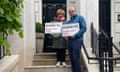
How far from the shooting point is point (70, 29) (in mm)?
9625

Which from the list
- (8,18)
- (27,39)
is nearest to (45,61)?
(27,39)

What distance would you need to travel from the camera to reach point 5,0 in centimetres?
443

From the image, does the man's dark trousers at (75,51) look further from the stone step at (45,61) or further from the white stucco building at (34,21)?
the stone step at (45,61)

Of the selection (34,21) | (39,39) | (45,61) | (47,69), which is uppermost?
(34,21)

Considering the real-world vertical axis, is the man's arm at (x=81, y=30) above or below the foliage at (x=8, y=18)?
below

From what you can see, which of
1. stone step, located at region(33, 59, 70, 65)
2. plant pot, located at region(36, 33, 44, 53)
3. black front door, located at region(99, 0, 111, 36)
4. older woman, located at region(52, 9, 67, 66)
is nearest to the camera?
older woman, located at region(52, 9, 67, 66)

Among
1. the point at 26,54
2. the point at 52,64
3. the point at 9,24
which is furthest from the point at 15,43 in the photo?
the point at 9,24

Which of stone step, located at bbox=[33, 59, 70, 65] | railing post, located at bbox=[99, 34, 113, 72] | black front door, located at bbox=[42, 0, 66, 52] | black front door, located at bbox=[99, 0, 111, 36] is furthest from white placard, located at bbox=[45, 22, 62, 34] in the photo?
black front door, located at bbox=[99, 0, 111, 36]

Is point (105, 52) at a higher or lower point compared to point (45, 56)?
higher

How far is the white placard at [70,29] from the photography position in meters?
9.52

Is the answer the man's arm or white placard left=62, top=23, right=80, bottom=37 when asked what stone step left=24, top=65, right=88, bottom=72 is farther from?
the man's arm

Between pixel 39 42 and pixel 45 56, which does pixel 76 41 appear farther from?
pixel 39 42

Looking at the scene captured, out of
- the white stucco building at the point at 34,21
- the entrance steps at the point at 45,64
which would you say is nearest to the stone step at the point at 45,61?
the entrance steps at the point at 45,64

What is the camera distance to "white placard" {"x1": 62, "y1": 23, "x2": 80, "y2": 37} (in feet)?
31.2
